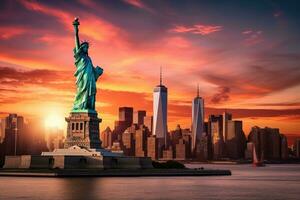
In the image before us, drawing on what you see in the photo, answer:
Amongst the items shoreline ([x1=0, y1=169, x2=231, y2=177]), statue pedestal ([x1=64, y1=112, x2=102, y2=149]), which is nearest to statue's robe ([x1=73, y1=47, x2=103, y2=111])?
statue pedestal ([x1=64, y1=112, x2=102, y2=149])

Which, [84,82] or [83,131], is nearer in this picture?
[83,131]

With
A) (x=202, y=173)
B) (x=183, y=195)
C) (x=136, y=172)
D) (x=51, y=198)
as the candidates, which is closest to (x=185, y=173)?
(x=202, y=173)

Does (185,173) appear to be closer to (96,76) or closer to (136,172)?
(136,172)

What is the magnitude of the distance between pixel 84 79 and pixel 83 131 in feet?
34.9

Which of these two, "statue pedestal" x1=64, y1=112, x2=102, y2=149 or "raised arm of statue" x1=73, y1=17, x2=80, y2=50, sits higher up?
"raised arm of statue" x1=73, y1=17, x2=80, y2=50

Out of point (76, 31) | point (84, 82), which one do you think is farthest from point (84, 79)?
point (76, 31)

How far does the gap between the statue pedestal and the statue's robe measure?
5.99ft

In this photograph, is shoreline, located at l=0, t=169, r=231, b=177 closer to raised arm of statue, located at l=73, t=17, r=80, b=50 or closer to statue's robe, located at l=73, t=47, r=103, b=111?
statue's robe, located at l=73, t=47, r=103, b=111

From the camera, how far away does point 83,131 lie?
379 feet

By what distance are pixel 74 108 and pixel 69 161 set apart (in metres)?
17.2

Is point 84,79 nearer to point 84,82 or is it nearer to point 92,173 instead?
point 84,82

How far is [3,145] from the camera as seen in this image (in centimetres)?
17212

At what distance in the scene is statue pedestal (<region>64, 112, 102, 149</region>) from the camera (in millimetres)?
114625

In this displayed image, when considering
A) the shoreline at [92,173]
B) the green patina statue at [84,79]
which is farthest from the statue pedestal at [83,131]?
the shoreline at [92,173]
